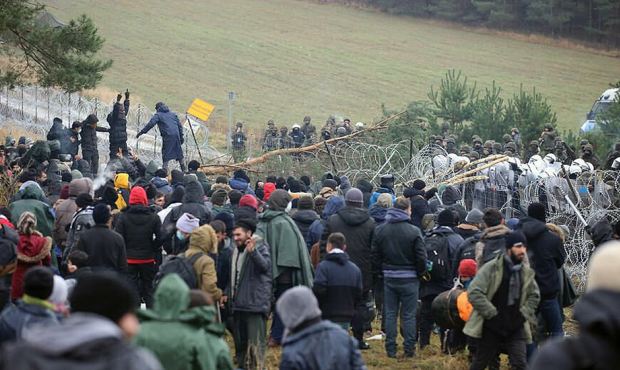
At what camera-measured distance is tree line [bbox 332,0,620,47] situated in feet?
220

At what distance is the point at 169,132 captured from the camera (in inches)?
933

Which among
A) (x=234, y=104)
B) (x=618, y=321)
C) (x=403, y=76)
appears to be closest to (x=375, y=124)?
(x=618, y=321)

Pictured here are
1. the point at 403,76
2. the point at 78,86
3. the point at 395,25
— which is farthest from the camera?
the point at 395,25

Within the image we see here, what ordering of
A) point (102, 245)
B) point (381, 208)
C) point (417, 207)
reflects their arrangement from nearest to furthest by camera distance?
point (102, 245), point (381, 208), point (417, 207)

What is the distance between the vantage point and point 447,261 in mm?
13094

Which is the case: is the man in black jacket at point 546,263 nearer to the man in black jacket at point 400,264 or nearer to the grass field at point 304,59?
the man in black jacket at point 400,264

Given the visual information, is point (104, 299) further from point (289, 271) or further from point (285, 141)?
point (285, 141)

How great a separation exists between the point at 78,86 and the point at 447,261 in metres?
9.77

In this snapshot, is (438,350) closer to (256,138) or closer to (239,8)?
(256,138)

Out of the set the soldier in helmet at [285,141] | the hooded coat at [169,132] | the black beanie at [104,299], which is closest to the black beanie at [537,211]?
the black beanie at [104,299]

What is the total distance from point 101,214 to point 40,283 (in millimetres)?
4089

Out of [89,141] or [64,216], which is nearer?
[64,216]

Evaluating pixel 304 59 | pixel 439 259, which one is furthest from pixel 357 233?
pixel 304 59

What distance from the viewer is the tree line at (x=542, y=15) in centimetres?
6694
